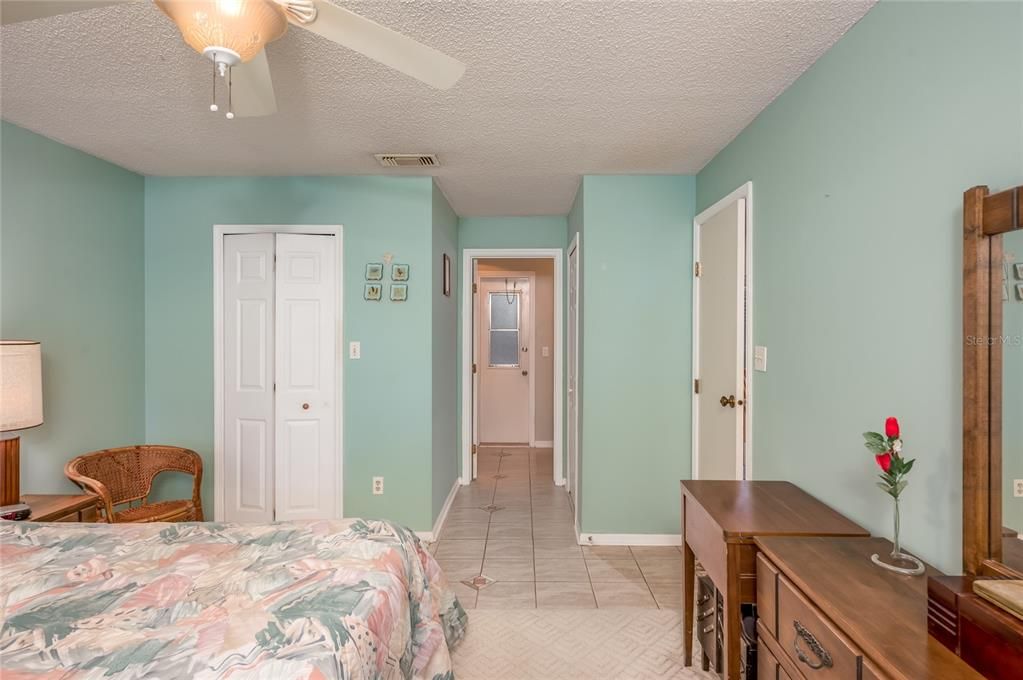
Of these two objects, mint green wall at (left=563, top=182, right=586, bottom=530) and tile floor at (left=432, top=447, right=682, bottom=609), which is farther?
mint green wall at (left=563, top=182, right=586, bottom=530)

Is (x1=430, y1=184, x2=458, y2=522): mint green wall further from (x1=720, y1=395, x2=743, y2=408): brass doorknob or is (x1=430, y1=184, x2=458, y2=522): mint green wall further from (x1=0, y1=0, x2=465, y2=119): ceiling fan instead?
(x1=0, y1=0, x2=465, y2=119): ceiling fan

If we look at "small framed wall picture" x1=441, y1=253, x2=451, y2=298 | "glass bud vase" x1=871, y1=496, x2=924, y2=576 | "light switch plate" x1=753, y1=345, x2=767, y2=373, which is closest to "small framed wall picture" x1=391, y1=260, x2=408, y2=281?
"small framed wall picture" x1=441, y1=253, x2=451, y2=298

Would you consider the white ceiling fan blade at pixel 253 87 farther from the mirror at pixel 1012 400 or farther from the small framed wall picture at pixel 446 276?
the small framed wall picture at pixel 446 276

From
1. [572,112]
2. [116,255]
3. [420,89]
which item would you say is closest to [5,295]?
[116,255]

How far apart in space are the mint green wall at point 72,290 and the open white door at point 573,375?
301 cm

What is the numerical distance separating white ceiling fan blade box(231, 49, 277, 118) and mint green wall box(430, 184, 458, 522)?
1851 millimetres

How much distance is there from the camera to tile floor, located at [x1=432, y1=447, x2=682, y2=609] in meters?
2.70

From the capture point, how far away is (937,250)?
1387 mm

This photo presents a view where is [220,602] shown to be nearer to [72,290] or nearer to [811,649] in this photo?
[811,649]

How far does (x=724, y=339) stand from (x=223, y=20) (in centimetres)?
255

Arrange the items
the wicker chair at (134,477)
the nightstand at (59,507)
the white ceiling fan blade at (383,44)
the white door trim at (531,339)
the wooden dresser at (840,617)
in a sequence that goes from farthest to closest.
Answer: the white door trim at (531,339) → the wicker chair at (134,477) → the nightstand at (59,507) → the white ceiling fan blade at (383,44) → the wooden dresser at (840,617)

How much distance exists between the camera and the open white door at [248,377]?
3459mm

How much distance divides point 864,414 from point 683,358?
1.70m

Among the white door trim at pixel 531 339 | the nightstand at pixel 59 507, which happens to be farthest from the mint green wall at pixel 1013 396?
the white door trim at pixel 531 339
